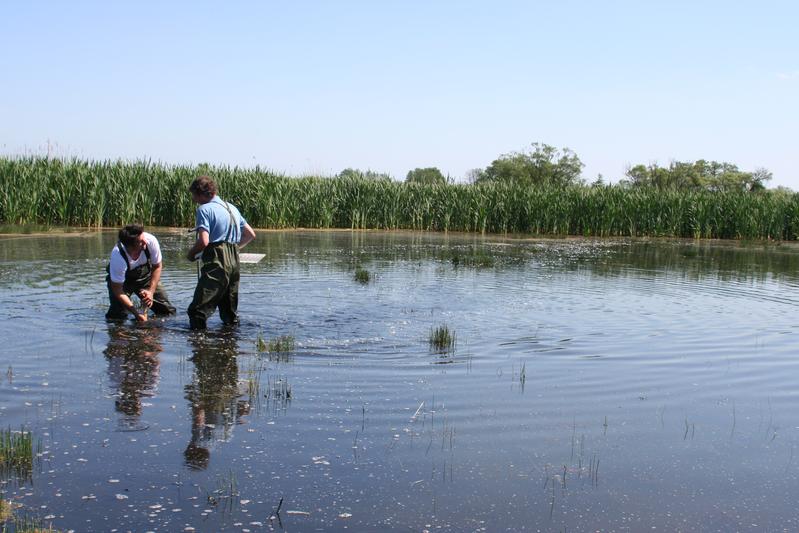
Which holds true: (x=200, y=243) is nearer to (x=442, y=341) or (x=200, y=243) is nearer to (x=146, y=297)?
(x=146, y=297)

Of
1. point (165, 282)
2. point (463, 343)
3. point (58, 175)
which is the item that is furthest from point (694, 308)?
point (58, 175)

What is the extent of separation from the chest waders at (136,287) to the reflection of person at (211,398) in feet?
5.27

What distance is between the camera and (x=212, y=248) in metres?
10.3

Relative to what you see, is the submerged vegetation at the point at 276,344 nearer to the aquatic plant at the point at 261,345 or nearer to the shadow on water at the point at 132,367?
the aquatic plant at the point at 261,345

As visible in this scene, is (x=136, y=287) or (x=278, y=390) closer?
(x=278, y=390)

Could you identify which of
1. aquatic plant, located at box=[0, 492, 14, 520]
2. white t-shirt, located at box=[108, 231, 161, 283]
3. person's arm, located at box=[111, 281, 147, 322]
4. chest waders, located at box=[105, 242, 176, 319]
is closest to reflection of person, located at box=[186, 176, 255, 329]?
person's arm, located at box=[111, 281, 147, 322]

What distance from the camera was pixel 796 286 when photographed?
1866 cm

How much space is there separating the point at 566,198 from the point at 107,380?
37.1m

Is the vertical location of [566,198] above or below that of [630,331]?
above

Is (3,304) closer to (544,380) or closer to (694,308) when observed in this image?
(544,380)

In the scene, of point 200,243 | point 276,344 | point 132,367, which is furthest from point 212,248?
point 132,367

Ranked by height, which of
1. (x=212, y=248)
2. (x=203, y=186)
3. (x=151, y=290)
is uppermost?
(x=203, y=186)

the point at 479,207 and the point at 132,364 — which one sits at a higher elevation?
the point at 479,207

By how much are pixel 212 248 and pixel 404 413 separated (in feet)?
14.0
